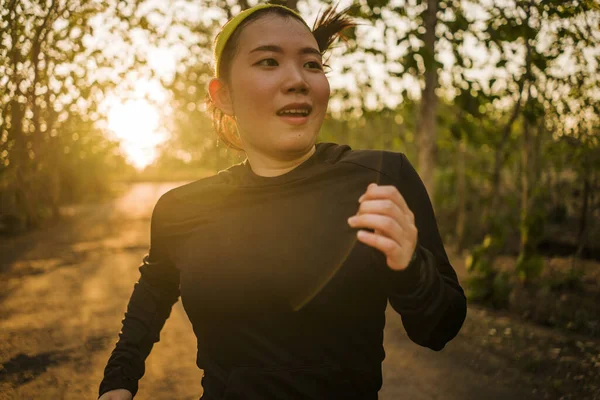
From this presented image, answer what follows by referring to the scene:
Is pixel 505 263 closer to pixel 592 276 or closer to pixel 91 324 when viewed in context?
pixel 592 276

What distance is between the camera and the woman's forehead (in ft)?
5.46

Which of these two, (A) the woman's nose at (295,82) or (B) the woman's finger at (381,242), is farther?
(A) the woman's nose at (295,82)

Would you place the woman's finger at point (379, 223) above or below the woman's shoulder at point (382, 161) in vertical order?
below

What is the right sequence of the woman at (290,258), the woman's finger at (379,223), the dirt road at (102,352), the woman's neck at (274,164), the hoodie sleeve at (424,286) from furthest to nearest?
the dirt road at (102,352) < the woman's neck at (274,164) < the woman at (290,258) < the hoodie sleeve at (424,286) < the woman's finger at (379,223)

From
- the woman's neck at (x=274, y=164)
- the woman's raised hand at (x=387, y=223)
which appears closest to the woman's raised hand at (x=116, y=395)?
the woman's neck at (x=274, y=164)

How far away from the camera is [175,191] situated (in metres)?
1.90

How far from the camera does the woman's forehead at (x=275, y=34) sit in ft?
5.46

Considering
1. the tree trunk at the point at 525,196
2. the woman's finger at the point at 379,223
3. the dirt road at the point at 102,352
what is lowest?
the dirt road at the point at 102,352

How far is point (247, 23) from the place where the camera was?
1760mm

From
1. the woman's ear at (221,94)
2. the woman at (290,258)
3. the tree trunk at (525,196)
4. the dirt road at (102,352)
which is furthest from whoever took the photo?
the tree trunk at (525,196)

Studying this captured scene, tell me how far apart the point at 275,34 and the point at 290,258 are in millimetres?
758

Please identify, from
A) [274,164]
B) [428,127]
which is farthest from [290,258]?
[428,127]

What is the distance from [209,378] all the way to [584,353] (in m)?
4.70

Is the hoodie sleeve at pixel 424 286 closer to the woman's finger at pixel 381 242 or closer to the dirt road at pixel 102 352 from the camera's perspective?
the woman's finger at pixel 381 242
